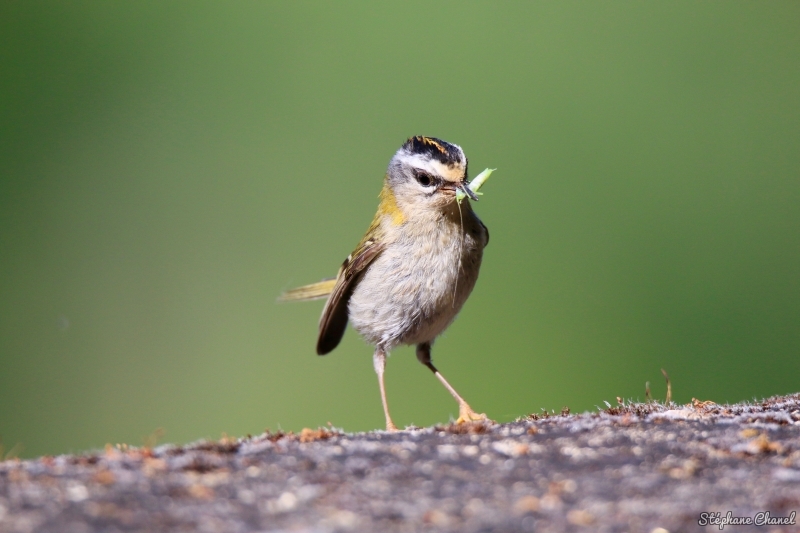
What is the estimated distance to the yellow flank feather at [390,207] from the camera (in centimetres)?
720

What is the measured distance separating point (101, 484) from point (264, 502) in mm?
681

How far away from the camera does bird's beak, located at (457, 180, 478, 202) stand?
646cm

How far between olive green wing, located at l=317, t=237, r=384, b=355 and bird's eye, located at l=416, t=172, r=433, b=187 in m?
0.62

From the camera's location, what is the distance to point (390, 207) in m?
7.47

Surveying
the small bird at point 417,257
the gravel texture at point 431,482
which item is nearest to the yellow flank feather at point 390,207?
the small bird at point 417,257

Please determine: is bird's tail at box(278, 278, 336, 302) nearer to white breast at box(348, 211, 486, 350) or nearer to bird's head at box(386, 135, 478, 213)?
white breast at box(348, 211, 486, 350)

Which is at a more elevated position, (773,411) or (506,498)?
(506,498)

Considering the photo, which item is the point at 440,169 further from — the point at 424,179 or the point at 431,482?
the point at 431,482

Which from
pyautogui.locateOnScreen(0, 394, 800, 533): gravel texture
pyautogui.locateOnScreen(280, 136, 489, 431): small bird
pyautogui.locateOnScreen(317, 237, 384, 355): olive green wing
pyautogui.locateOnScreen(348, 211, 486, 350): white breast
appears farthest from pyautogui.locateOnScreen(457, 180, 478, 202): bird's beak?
pyautogui.locateOnScreen(0, 394, 800, 533): gravel texture

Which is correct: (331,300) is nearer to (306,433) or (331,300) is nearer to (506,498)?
(306,433)

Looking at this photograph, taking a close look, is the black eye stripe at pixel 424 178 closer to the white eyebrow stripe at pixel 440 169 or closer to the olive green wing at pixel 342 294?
the white eyebrow stripe at pixel 440 169

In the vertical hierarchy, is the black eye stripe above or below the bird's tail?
above

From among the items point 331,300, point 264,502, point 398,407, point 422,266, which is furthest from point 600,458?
point 398,407

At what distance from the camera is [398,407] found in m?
11.4
